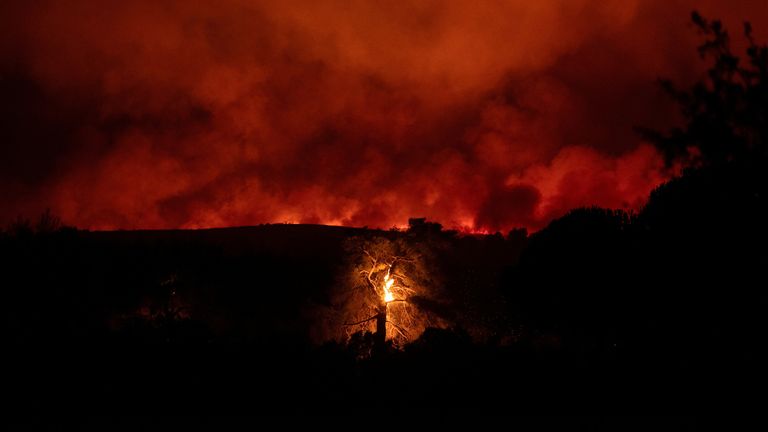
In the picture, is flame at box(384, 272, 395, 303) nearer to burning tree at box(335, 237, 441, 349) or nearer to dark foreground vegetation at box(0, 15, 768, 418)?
burning tree at box(335, 237, 441, 349)

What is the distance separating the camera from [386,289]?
1137 inches

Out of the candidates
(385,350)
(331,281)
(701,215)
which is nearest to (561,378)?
(385,350)

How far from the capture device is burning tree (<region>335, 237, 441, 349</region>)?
28703 millimetres

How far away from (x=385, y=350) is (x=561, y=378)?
4415 millimetres

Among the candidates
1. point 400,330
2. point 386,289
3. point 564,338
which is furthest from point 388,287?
point 564,338

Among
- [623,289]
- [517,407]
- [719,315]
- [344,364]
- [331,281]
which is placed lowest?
[517,407]

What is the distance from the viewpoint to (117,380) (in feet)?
48.9

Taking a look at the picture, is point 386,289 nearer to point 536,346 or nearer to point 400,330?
point 400,330

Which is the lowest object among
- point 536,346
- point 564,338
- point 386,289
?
point 536,346

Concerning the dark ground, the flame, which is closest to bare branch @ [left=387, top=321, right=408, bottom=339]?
the flame

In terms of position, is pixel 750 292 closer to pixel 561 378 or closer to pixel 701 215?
pixel 701 215

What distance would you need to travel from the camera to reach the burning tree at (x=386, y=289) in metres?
28.7

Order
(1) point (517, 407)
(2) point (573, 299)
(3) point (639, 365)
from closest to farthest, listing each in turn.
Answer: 1. (1) point (517, 407)
2. (3) point (639, 365)
3. (2) point (573, 299)

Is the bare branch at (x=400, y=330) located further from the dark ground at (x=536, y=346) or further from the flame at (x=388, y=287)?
the dark ground at (x=536, y=346)
